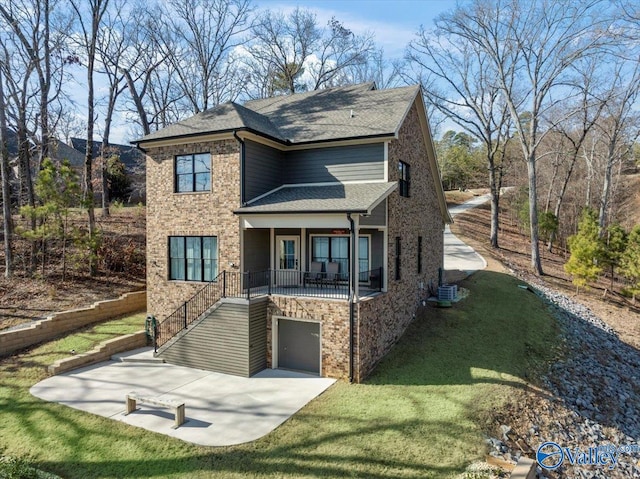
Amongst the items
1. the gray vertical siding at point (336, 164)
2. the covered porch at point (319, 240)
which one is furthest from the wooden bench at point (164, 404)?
the gray vertical siding at point (336, 164)

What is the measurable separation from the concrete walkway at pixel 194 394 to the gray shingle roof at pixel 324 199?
4.83 m

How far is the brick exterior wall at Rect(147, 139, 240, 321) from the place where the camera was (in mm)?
12602

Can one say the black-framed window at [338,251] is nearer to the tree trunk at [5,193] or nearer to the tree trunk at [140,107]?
the tree trunk at [5,193]

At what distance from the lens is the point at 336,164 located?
44.4 ft

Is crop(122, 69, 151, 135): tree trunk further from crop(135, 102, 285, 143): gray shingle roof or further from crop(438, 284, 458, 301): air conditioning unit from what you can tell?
crop(438, 284, 458, 301): air conditioning unit

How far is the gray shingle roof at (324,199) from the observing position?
11.0 m

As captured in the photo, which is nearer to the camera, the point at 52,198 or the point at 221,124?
the point at 221,124

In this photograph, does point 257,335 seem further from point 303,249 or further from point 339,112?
point 339,112

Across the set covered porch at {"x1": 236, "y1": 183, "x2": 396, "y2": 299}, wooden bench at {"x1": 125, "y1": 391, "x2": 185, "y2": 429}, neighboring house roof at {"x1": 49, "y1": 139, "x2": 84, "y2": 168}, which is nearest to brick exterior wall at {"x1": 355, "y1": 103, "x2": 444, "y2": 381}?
covered porch at {"x1": 236, "y1": 183, "x2": 396, "y2": 299}

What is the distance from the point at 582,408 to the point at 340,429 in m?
7.32

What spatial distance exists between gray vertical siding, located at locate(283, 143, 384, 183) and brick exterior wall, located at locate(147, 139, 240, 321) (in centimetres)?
251

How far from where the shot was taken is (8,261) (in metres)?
16.4

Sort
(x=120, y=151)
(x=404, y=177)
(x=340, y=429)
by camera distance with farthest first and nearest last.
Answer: (x=120, y=151) → (x=404, y=177) → (x=340, y=429)

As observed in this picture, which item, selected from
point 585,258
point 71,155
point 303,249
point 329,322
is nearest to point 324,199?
point 303,249
